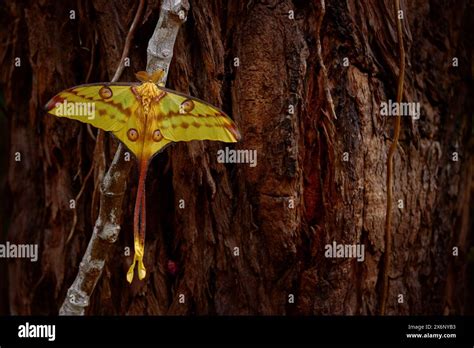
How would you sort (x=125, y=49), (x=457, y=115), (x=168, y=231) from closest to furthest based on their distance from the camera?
(x=125, y=49) → (x=168, y=231) → (x=457, y=115)

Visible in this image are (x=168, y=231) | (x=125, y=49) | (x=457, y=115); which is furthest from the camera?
(x=457, y=115)

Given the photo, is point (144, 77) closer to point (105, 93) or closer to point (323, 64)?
point (105, 93)

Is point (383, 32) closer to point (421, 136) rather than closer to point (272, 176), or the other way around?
point (421, 136)

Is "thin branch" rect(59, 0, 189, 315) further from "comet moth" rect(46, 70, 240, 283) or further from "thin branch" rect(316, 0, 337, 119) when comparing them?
"thin branch" rect(316, 0, 337, 119)

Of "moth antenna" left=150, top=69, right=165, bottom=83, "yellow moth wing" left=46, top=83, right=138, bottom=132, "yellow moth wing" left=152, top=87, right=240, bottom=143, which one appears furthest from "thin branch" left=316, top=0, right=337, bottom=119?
"yellow moth wing" left=46, top=83, right=138, bottom=132

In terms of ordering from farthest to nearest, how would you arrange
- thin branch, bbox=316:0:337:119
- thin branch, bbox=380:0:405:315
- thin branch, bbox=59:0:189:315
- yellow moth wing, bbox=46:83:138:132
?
thin branch, bbox=380:0:405:315
thin branch, bbox=316:0:337:119
thin branch, bbox=59:0:189:315
yellow moth wing, bbox=46:83:138:132

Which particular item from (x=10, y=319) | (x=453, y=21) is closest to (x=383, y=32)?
(x=453, y=21)

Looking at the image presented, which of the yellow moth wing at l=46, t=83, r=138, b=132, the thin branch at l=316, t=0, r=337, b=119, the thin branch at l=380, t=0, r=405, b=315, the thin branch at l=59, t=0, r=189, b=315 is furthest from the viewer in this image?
the thin branch at l=380, t=0, r=405, b=315
